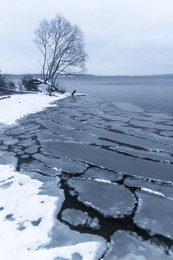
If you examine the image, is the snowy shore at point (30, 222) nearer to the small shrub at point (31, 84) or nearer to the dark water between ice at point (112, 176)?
the dark water between ice at point (112, 176)

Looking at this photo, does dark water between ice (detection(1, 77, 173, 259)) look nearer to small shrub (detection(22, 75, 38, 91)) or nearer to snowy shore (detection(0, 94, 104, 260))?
snowy shore (detection(0, 94, 104, 260))

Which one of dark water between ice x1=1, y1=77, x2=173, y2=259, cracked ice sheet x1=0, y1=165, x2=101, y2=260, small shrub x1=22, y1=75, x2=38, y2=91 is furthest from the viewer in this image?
small shrub x1=22, y1=75, x2=38, y2=91

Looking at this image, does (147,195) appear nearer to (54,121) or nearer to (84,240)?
(84,240)

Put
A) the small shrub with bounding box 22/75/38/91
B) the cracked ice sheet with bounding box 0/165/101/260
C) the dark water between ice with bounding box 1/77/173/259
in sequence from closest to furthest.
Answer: the cracked ice sheet with bounding box 0/165/101/260 < the dark water between ice with bounding box 1/77/173/259 < the small shrub with bounding box 22/75/38/91

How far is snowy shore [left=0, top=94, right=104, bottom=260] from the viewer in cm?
211

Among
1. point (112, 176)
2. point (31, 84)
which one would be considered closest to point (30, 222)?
point (112, 176)

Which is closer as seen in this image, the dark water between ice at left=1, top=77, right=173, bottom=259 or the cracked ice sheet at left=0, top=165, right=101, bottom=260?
the cracked ice sheet at left=0, top=165, right=101, bottom=260

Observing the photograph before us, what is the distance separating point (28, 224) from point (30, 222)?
0.14 feet

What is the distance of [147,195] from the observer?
10.6 feet

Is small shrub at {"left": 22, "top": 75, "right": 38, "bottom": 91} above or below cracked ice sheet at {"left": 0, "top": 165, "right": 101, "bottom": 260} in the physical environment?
above

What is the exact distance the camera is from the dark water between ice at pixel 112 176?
7.98 ft

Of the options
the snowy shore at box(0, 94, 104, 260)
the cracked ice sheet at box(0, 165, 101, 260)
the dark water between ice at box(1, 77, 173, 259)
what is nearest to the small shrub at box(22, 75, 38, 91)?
the dark water between ice at box(1, 77, 173, 259)

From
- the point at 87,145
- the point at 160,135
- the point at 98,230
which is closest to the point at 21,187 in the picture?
the point at 98,230

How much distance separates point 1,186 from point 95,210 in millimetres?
1722
